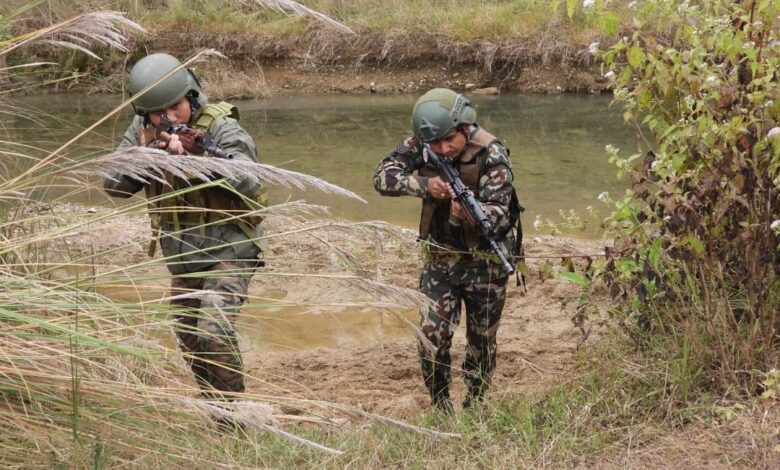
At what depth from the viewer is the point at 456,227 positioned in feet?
14.9

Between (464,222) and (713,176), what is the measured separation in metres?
1.39

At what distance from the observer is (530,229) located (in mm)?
8250

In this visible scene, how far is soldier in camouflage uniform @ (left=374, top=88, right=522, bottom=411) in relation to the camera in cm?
441

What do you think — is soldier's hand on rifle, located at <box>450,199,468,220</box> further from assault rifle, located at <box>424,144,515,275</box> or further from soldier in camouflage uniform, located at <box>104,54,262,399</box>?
soldier in camouflage uniform, located at <box>104,54,262,399</box>

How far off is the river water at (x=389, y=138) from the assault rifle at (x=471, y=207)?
2.93 m

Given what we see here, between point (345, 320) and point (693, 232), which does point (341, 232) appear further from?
point (345, 320)

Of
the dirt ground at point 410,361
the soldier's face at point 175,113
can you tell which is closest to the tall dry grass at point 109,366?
the soldier's face at point 175,113

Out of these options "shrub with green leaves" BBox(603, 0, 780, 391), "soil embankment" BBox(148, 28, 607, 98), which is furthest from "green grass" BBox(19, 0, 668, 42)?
"shrub with green leaves" BBox(603, 0, 780, 391)

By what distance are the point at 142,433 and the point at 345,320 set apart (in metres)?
3.69

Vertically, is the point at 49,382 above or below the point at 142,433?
above

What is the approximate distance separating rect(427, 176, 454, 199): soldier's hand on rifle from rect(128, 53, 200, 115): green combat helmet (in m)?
1.17

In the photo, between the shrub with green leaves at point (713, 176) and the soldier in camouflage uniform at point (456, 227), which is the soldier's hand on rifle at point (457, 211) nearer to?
the soldier in camouflage uniform at point (456, 227)

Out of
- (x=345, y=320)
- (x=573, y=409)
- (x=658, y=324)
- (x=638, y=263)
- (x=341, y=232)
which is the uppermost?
(x=341, y=232)

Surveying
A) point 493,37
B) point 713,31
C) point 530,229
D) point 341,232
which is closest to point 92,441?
point 341,232
